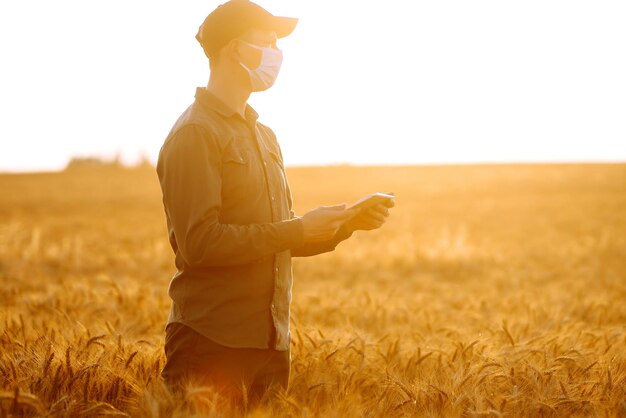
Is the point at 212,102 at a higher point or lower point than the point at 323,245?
higher

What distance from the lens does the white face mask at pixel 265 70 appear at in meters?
3.05

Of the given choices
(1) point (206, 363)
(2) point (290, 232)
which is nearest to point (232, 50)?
(2) point (290, 232)

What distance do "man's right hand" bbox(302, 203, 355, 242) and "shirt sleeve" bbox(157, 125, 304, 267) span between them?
0.15 metres

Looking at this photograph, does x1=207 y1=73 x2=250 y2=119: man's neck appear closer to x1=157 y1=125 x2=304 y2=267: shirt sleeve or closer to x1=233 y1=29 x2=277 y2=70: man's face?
x1=233 y1=29 x2=277 y2=70: man's face

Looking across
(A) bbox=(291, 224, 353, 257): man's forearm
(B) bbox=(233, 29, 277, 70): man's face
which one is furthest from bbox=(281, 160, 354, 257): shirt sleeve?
(B) bbox=(233, 29, 277, 70): man's face

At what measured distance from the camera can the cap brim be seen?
3078 millimetres

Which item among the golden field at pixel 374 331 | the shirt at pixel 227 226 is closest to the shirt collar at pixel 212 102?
the shirt at pixel 227 226

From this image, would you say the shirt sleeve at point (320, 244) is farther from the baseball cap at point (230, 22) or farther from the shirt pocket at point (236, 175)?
the baseball cap at point (230, 22)

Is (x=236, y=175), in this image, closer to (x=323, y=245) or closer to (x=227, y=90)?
(x=227, y=90)

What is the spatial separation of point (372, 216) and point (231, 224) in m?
0.79

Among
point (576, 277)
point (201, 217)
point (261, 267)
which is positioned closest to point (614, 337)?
point (261, 267)

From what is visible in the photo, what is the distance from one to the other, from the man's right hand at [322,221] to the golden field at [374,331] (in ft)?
2.55

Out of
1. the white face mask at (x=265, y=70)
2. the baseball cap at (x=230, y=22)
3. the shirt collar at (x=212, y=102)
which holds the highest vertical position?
the baseball cap at (x=230, y=22)

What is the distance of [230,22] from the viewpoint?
9.78ft
